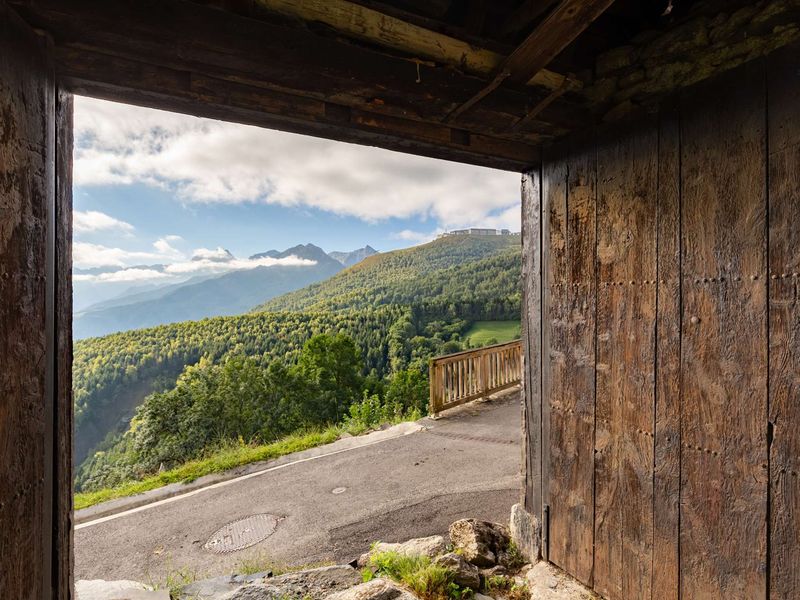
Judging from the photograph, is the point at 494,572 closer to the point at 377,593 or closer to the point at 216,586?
the point at 377,593

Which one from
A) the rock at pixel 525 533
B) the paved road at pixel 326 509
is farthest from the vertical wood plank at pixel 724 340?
the paved road at pixel 326 509

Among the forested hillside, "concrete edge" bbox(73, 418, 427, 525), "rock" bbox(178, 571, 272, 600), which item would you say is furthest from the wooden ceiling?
the forested hillside

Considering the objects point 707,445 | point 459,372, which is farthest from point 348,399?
point 707,445

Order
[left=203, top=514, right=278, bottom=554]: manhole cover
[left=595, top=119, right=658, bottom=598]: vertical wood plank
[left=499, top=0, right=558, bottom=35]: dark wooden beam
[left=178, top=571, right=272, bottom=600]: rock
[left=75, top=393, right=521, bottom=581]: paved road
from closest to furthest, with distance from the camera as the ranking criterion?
[left=499, top=0, right=558, bottom=35]: dark wooden beam, [left=595, top=119, right=658, bottom=598]: vertical wood plank, [left=178, top=571, right=272, bottom=600]: rock, [left=75, top=393, right=521, bottom=581]: paved road, [left=203, top=514, right=278, bottom=554]: manhole cover

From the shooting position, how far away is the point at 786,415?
4.33 ft

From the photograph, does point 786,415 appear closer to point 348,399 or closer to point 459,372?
point 459,372

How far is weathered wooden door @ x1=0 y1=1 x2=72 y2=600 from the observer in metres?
1.01

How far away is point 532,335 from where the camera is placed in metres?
2.36

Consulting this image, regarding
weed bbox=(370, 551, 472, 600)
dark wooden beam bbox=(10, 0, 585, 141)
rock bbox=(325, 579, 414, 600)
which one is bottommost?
weed bbox=(370, 551, 472, 600)

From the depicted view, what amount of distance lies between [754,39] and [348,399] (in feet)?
53.3

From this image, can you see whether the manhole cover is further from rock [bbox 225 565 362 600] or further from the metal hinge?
the metal hinge

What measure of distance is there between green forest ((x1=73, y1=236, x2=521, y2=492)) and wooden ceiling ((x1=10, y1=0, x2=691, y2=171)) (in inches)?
213

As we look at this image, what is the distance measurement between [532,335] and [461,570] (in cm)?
141

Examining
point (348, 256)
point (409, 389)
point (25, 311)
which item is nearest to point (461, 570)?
point (25, 311)
